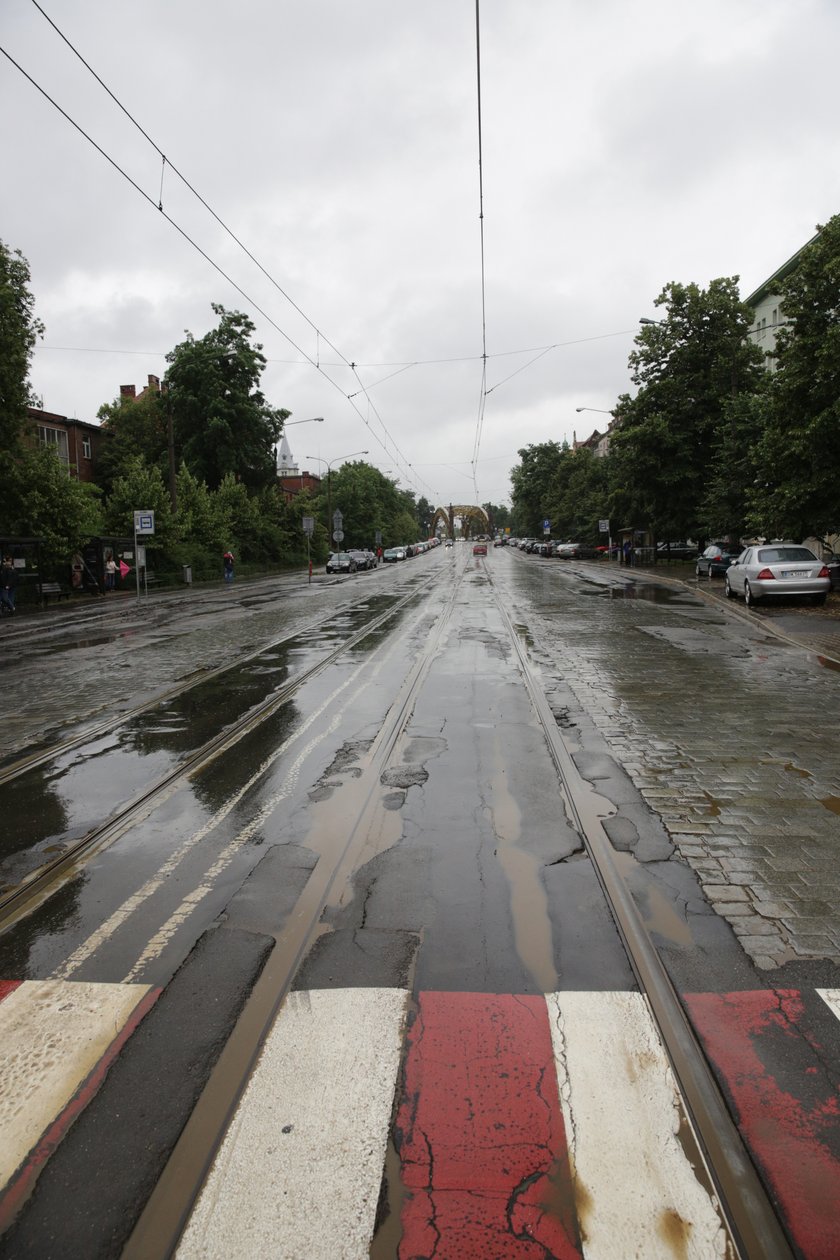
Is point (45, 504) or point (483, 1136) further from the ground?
point (45, 504)

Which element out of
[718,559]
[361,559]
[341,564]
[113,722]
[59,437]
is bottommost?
[341,564]

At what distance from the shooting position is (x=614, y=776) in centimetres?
606

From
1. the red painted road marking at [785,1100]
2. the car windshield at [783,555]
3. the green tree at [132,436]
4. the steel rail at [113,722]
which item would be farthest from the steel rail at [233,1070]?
the green tree at [132,436]

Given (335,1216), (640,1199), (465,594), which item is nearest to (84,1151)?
(335,1216)

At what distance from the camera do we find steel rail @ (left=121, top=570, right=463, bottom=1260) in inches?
84.1

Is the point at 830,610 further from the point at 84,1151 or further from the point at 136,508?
the point at 136,508

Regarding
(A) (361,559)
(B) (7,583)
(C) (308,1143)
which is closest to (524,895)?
(C) (308,1143)

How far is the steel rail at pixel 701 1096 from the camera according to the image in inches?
82.5

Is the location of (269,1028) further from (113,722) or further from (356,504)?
(356,504)

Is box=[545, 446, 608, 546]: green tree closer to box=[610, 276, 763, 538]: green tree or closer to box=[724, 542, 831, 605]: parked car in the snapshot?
box=[610, 276, 763, 538]: green tree

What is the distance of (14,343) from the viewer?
2388cm

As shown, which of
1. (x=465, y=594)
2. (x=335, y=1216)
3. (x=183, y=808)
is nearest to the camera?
(x=335, y=1216)

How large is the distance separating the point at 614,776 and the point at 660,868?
5.69 feet

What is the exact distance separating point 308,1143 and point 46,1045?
1.17 meters
